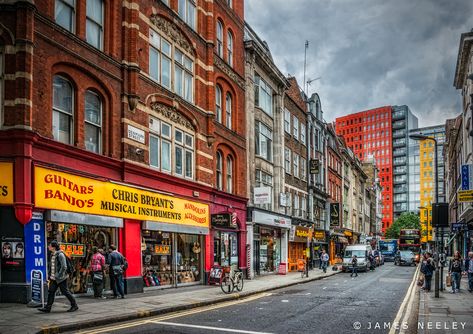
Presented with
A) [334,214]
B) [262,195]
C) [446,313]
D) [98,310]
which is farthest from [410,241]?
[98,310]

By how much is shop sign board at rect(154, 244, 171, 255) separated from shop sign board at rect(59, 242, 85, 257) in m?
4.90

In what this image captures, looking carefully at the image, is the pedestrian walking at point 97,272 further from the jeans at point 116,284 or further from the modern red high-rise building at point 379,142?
the modern red high-rise building at point 379,142

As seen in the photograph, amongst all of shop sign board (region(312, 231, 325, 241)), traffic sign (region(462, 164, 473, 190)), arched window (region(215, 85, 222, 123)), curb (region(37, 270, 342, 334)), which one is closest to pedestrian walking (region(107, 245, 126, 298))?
curb (region(37, 270, 342, 334))

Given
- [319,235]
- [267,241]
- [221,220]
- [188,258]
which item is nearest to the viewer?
[188,258]

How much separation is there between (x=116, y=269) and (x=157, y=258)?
4.79 metres

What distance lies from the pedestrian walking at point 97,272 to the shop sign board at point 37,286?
309 cm

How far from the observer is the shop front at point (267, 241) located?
34.1 meters

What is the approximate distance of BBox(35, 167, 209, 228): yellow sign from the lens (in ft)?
52.0

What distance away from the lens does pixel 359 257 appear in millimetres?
42406

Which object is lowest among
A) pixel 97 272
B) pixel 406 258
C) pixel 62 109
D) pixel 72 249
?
pixel 406 258

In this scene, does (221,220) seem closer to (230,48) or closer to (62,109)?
(230,48)

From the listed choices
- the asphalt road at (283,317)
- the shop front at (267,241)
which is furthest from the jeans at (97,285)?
the shop front at (267,241)

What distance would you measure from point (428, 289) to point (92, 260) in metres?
14.3

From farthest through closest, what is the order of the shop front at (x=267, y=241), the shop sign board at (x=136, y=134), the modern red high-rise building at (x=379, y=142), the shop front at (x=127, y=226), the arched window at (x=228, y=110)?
the modern red high-rise building at (x=379, y=142) < the shop front at (x=267, y=241) < the arched window at (x=228, y=110) < the shop sign board at (x=136, y=134) < the shop front at (x=127, y=226)
